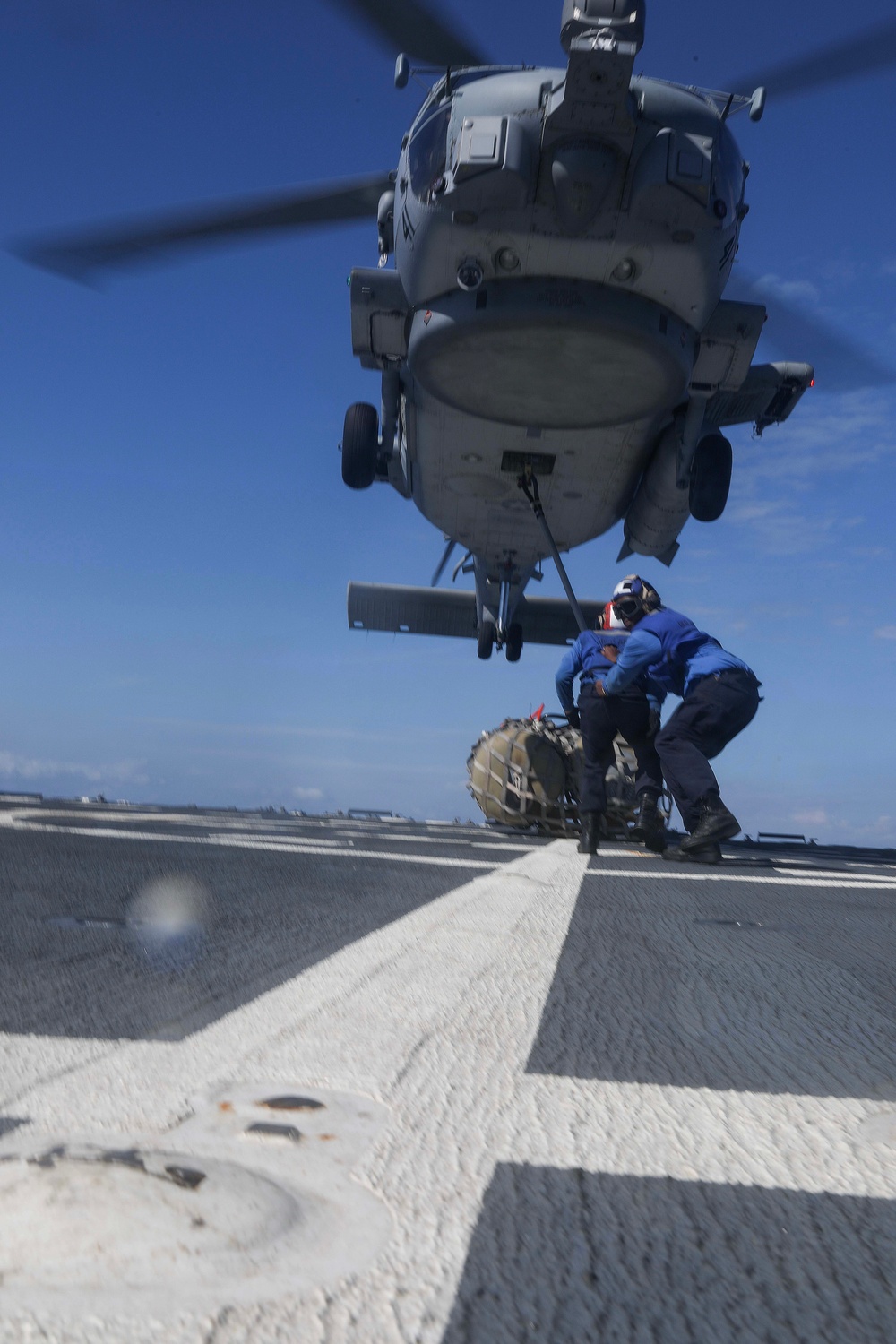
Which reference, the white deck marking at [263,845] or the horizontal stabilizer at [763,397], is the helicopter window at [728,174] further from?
the white deck marking at [263,845]

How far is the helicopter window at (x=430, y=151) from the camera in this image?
6754mm

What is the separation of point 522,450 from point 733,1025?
8.18m

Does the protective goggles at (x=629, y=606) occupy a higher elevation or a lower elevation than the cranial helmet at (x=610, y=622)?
lower

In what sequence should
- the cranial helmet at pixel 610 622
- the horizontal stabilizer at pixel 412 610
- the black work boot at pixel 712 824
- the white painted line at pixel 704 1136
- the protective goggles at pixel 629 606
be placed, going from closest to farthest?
1. the white painted line at pixel 704 1136
2. the black work boot at pixel 712 824
3. the protective goggles at pixel 629 606
4. the cranial helmet at pixel 610 622
5. the horizontal stabilizer at pixel 412 610

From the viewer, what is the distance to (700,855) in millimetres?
5840

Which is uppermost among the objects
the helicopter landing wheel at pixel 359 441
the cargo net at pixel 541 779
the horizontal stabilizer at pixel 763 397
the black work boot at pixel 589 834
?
the horizontal stabilizer at pixel 763 397

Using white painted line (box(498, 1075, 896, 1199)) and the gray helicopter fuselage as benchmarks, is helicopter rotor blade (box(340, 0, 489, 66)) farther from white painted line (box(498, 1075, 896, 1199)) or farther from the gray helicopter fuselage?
white painted line (box(498, 1075, 896, 1199))

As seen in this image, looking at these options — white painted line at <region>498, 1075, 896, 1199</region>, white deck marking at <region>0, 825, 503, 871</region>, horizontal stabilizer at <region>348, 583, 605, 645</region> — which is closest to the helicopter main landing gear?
horizontal stabilizer at <region>348, 583, 605, 645</region>

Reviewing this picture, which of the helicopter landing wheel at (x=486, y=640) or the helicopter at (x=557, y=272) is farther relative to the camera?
the helicopter landing wheel at (x=486, y=640)

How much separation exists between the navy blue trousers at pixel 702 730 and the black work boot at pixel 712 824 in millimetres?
44

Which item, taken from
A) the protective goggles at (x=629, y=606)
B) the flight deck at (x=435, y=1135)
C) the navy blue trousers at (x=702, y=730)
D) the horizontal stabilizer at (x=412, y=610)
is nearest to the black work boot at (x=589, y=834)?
the navy blue trousers at (x=702, y=730)

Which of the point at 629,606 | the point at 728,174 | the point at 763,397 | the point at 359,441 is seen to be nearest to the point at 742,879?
the point at 629,606

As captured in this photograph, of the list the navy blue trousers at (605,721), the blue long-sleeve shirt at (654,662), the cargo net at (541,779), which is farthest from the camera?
the cargo net at (541,779)

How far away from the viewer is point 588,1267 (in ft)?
2.17
